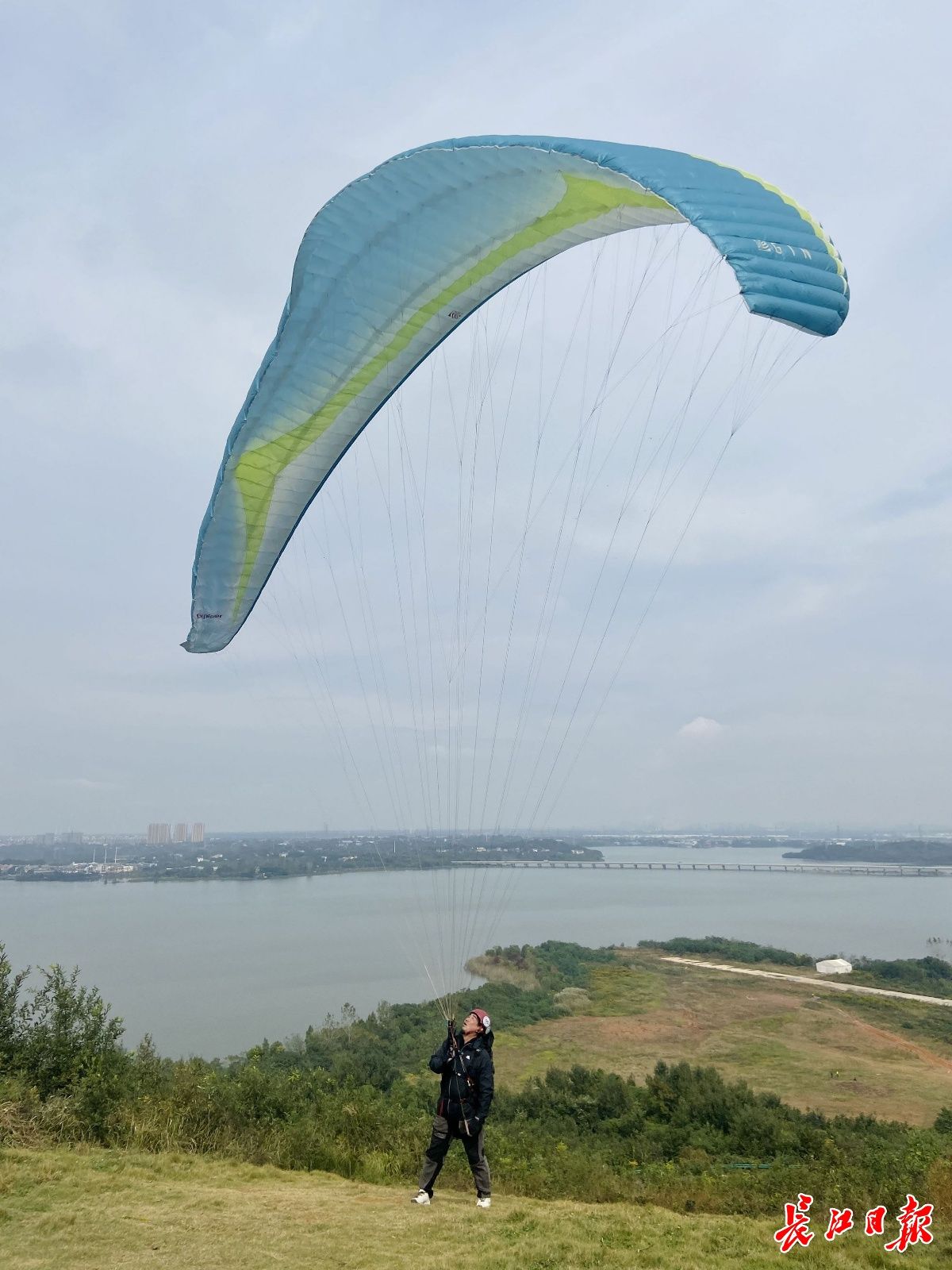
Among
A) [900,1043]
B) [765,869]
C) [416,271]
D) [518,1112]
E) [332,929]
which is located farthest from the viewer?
[765,869]

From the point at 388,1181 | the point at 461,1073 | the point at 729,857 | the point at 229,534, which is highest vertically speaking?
the point at 229,534

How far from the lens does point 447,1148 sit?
4.29 metres

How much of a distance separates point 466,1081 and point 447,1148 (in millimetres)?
373

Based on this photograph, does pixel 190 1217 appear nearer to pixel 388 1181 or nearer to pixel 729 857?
pixel 388 1181

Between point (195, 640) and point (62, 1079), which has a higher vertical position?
point (195, 640)

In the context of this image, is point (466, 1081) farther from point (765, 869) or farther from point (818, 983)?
point (765, 869)

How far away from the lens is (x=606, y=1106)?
12117mm

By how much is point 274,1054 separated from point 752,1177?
1239cm

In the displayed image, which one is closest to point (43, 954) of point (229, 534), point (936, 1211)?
point (229, 534)

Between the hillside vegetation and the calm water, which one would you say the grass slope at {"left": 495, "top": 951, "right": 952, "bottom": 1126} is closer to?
the hillside vegetation

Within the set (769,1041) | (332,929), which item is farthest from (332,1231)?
(332,929)

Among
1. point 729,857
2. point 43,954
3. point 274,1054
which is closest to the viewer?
point 274,1054

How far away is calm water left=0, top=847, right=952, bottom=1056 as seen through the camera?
2362 cm

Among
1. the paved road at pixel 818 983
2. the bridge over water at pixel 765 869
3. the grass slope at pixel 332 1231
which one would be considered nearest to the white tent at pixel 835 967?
the paved road at pixel 818 983
